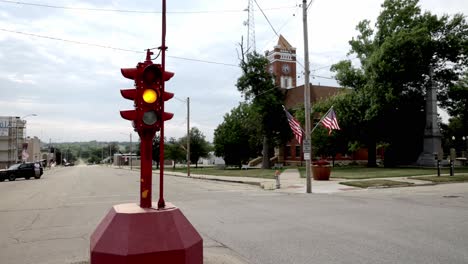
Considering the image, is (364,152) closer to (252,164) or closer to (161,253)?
(252,164)

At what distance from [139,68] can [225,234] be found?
515 cm

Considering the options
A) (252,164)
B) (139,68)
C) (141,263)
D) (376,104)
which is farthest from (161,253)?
(252,164)

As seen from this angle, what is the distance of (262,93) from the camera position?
53.6 m

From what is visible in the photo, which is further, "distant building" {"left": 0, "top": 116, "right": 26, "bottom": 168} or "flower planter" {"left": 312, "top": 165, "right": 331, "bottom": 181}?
"distant building" {"left": 0, "top": 116, "right": 26, "bottom": 168}

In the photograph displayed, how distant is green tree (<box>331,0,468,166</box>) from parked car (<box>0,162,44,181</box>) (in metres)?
32.6

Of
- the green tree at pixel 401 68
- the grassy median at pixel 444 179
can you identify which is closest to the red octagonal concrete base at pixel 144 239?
the grassy median at pixel 444 179

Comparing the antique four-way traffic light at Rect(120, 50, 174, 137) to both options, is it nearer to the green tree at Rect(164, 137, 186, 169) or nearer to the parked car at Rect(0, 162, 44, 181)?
the parked car at Rect(0, 162, 44, 181)

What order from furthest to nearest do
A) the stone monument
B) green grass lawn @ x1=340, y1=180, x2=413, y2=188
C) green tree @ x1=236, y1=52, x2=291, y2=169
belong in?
green tree @ x1=236, y1=52, x2=291, y2=169
the stone monument
green grass lawn @ x1=340, y1=180, x2=413, y2=188

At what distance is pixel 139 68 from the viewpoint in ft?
17.2

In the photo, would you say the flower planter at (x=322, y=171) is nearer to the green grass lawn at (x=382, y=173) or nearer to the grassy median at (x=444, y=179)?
the green grass lawn at (x=382, y=173)

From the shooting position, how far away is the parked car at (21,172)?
4100cm

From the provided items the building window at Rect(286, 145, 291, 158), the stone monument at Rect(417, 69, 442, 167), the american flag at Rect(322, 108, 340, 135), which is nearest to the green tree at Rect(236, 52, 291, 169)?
the stone monument at Rect(417, 69, 442, 167)

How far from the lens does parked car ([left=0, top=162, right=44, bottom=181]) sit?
41.0 m

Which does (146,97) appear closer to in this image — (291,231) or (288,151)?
(291,231)
